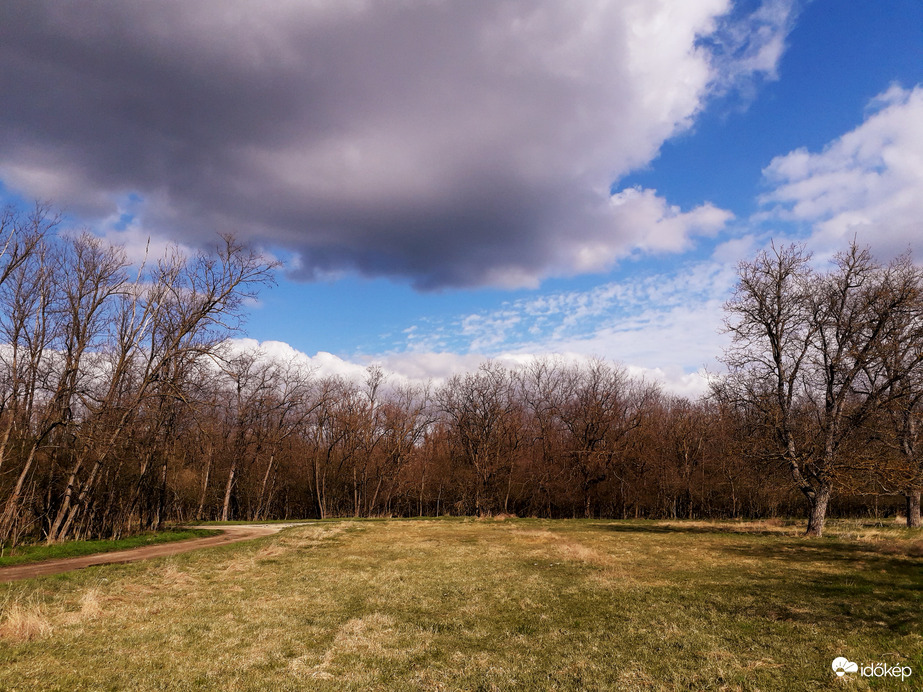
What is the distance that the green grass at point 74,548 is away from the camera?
18.8 meters

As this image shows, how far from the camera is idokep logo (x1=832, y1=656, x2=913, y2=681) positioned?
22.8ft

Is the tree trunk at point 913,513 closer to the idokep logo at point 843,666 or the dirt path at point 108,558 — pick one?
the idokep logo at point 843,666

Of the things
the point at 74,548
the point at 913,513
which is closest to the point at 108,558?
the point at 74,548

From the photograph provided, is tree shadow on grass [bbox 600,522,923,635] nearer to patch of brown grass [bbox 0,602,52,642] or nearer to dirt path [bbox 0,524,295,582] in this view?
patch of brown grass [bbox 0,602,52,642]

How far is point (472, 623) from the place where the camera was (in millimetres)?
11273

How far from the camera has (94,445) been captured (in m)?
23.6

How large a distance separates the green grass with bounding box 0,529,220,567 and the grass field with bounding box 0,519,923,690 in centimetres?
488

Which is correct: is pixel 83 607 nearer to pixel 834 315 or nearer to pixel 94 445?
pixel 94 445

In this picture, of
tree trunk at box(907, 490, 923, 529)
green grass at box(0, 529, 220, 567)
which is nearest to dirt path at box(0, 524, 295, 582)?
green grass at box(0, 529, 220, 567)

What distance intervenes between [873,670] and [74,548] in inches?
1072

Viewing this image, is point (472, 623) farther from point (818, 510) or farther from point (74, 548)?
point (818, 510)

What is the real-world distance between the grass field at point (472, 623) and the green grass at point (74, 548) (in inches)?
192

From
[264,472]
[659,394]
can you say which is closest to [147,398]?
[264,472]

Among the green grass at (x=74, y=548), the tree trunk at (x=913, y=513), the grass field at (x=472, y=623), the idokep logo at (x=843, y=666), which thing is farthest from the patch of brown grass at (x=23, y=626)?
the tree trunk at (x=913, y=513)
